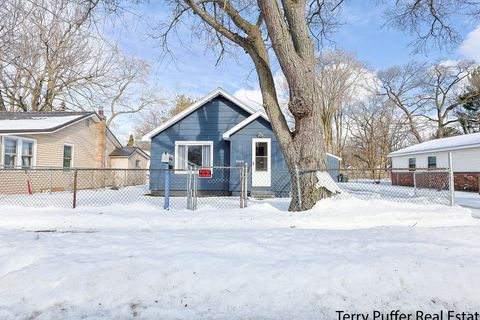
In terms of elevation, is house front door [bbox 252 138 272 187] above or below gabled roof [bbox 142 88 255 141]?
below

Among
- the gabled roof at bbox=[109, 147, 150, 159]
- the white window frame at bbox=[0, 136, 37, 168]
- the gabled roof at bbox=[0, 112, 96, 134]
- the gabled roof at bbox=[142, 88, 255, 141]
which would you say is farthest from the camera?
the gabled roof at bbox=[109, 147, 150, 159]

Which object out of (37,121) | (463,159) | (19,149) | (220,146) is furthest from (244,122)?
(463,159)

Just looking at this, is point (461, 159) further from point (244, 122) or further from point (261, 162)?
point (244, 122)

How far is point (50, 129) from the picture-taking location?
471 inches

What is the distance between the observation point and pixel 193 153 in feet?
40.0

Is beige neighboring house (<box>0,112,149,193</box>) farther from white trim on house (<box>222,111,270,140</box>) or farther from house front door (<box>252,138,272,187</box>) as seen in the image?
→ house front door (<box>252,138,272,187</box>)

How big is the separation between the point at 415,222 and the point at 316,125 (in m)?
2.83

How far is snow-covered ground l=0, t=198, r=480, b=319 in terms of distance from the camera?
2375mm

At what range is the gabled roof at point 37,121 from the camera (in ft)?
38.1

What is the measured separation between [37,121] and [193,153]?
8.28 meters

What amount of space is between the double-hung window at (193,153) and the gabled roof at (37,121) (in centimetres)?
588

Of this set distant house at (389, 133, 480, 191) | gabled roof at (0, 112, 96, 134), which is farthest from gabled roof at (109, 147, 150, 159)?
distant house at (389, 133, 480, 191)

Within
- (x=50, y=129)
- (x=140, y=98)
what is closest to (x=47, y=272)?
(x=50, y=129)

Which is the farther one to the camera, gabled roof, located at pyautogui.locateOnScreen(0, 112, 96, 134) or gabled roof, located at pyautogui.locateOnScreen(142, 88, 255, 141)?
gabled roof, located at pyautogui.locateOnScreen(142, 88, 255, 141)
